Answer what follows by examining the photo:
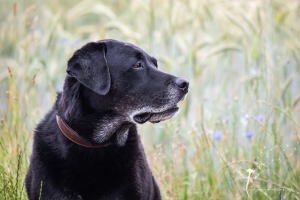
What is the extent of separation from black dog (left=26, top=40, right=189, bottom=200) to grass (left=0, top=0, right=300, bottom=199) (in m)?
0.24

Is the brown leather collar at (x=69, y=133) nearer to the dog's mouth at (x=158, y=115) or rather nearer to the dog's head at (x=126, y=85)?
the dog's head at (x=126, y=85)

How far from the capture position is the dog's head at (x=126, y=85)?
3498 millimetres

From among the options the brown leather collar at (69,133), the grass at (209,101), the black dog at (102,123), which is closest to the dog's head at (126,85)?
the black dog at (102,123)

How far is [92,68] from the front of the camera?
3.49 m

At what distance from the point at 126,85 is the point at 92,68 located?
0.24 m

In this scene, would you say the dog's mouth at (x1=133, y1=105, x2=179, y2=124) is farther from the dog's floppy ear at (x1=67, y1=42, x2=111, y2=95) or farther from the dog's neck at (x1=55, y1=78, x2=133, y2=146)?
the dog's floppy ear at (x1=67, y1=42, x2=111, y2=95)

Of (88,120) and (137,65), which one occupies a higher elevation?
(137,65)

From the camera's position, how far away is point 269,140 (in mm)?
4590

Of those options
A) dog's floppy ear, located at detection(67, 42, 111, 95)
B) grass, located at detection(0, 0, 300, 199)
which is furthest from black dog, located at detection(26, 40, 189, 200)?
grass, located at detection(0, 0, 300, 199)

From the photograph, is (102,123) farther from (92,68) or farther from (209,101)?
(209,101)

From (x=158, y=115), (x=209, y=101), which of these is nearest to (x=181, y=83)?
(x=158, y=115)

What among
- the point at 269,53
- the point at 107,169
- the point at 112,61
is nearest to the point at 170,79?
the point at 112,61

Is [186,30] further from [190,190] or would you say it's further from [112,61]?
[112,61]

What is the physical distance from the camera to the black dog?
3.40m
